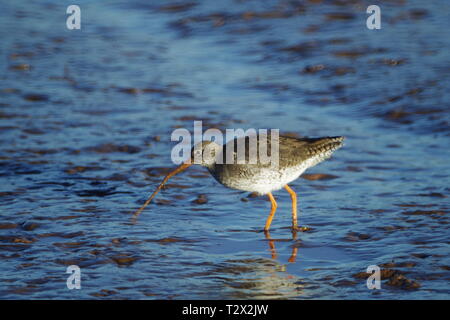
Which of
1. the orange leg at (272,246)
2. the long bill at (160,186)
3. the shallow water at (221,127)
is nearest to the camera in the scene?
the shallow water at (221,127)

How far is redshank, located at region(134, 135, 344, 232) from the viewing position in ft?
26.2

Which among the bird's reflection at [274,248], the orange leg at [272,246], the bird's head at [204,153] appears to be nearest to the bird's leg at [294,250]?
the bird's reflection at [274,248]

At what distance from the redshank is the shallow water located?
1.56ft

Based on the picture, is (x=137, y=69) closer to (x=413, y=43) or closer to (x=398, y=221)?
(x=413, y=43)

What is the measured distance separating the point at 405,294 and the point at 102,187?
13.9ft

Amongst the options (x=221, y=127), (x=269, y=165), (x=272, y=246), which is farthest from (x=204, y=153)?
(x=221, y=127)

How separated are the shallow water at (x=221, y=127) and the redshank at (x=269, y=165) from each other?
1.56ft

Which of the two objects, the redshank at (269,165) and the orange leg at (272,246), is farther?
the redshank at (269,165)

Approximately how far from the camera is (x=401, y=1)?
1534 centimetres

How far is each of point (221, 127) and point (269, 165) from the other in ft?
10.9

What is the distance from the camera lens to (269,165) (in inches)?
314

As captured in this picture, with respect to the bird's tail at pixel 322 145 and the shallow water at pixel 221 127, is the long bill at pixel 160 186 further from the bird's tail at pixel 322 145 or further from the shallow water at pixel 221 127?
the bird's tail at pixel 322 145

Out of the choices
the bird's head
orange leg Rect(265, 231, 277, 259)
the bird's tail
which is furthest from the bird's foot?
the bird's head

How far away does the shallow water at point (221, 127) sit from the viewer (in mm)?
7027
